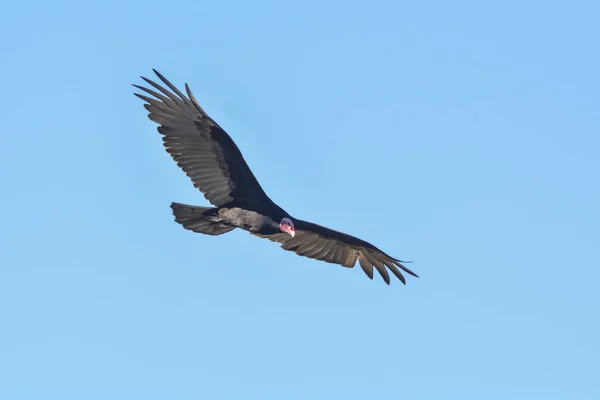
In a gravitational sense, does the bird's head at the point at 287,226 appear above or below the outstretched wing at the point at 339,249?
below

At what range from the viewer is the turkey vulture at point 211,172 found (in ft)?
56.1

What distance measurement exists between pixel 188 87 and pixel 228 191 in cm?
186

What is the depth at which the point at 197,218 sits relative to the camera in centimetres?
1756

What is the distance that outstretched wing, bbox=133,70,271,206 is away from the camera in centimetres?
1705

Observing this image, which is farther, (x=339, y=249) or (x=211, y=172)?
(x=339, y=249)

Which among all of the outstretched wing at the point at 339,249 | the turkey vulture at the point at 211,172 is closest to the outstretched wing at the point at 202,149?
the turkey vulture at the point at 211,172

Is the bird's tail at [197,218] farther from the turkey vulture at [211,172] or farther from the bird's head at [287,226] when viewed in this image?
the bird's head at [287,226]

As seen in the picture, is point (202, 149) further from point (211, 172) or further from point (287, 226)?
point (287, 226)

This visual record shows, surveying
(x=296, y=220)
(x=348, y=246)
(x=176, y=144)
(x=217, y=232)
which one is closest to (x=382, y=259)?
(x=348, y=246)

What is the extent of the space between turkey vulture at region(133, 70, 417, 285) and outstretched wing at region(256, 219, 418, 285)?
26.9 inches

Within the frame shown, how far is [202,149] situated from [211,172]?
42 cm

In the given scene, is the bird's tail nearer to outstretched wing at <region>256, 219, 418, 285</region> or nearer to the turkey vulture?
the turkey vulture

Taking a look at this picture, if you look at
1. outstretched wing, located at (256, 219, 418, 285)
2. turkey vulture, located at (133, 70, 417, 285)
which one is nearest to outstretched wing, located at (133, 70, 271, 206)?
turkey vulture, located at (133, 70, 417, 285)

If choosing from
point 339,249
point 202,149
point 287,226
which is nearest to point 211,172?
point 202,149
